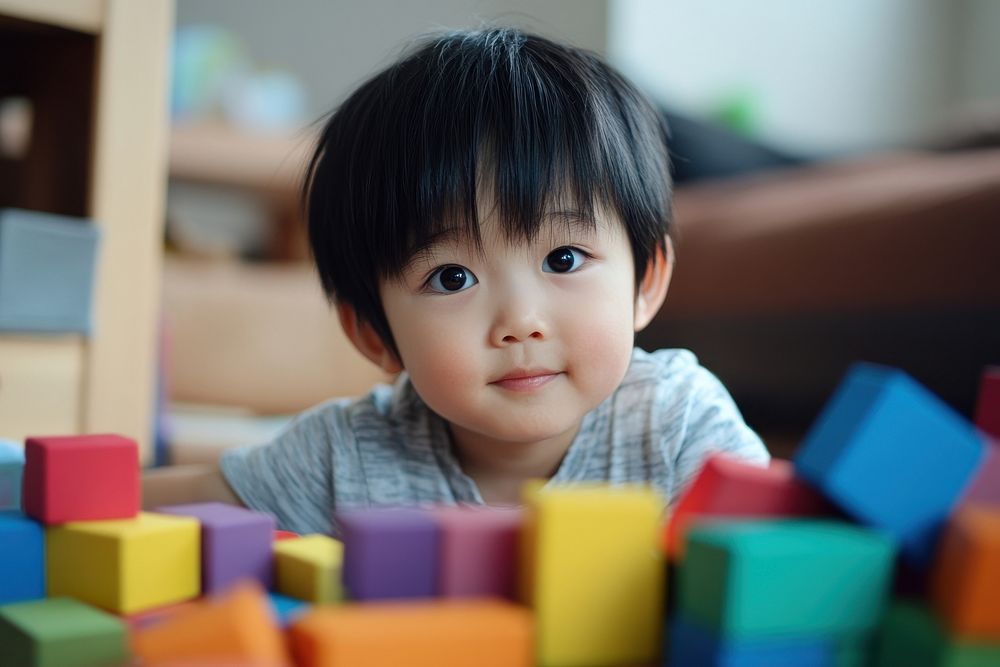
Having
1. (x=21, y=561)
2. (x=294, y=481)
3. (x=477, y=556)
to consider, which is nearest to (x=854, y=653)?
(x=477, y=556)

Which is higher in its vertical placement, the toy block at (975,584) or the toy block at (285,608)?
the toy block at (975,584)

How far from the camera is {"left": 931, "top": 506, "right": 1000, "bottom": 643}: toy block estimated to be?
0.33 metres

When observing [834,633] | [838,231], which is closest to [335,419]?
[834,633]

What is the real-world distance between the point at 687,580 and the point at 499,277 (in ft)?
A: 1.17

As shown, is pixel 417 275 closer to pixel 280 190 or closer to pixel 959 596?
pixel 959 596

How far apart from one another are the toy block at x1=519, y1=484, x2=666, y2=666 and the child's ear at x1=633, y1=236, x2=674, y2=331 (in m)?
0.44

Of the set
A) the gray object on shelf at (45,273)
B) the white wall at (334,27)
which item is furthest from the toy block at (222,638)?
the white wall at (334,27)

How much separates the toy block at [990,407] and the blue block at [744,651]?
Result: 0.23m

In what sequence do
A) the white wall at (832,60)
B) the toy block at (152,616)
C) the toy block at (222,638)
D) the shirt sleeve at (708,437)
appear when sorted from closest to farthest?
the toy block at (222,638) → the toy block at (152,616) → the shirt sleeve at (708,437) → the white wall at (832,60)

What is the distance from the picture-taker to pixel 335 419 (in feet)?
2.96

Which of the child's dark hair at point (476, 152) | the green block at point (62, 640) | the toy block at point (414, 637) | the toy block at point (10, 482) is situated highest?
the child's dark hair at point (476, 152)

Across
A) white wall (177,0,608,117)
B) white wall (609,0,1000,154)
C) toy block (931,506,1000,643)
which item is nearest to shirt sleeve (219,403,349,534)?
toy block (931,506,1000,643)

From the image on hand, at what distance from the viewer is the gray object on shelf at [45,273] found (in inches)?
33.7

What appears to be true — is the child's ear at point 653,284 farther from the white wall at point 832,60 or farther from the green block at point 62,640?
the white wall at point 832,60
